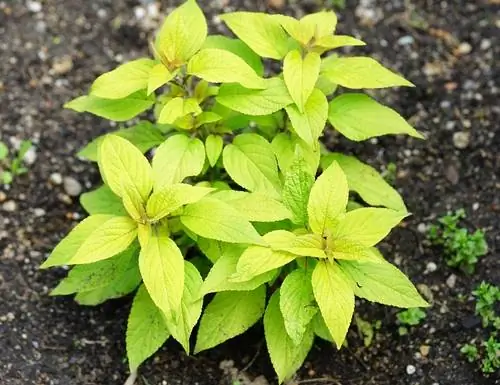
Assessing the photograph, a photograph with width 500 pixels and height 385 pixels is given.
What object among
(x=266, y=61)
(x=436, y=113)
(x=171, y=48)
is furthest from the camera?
(x=266, y=61)

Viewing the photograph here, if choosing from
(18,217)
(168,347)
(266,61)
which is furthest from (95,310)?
(266,61)

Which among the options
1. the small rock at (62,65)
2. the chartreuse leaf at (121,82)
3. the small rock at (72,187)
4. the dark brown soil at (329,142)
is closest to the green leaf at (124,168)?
the chartreuse leaf at (121,82)

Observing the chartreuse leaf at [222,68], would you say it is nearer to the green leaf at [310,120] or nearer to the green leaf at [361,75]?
the green leaf at [310,120]

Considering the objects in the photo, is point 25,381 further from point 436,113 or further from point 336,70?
point 436,113

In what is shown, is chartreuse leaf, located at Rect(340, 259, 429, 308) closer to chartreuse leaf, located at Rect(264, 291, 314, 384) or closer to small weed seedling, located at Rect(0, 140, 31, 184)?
chartreuse leaf, located at Rect(264, 291, 314, 384)

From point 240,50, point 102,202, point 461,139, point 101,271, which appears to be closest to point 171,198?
point 101,271

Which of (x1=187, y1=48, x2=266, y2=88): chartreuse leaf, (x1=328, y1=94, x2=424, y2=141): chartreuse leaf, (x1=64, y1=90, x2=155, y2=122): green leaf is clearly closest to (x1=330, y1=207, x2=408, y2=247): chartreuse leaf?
(x1=328, y1=94, x2=424, y2=141): chartreuse leaf
